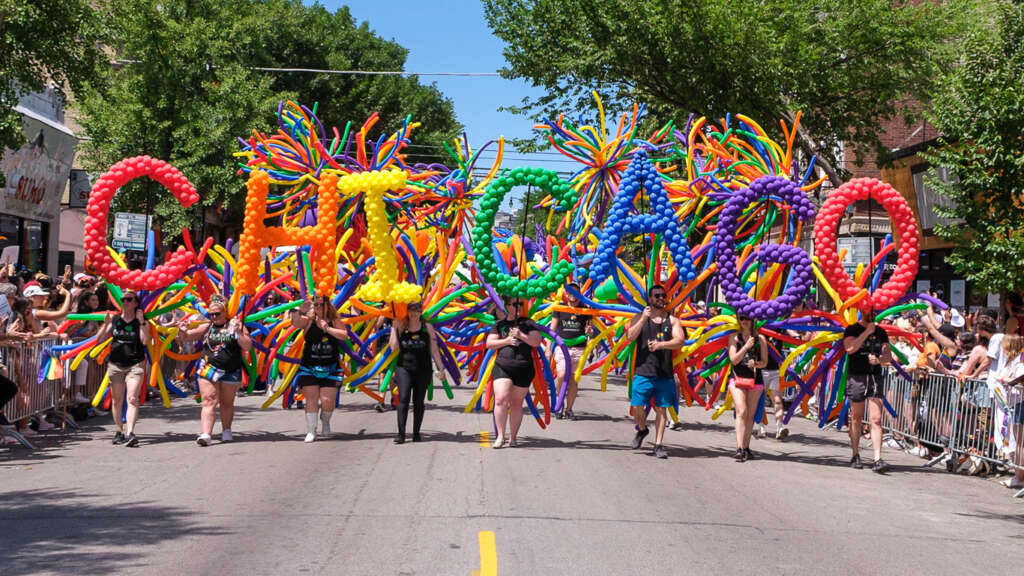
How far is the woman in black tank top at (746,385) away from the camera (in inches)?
483

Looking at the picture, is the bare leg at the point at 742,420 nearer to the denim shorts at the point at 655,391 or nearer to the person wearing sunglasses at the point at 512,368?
the denim shorts at the point at 655,391

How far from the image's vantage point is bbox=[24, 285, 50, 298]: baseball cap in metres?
14.7

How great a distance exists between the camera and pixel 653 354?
12.4m

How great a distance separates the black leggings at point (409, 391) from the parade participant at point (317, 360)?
827mm

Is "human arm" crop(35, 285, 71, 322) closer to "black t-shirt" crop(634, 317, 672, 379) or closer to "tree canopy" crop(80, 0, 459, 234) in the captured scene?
"black t-shirt" crop(634, 317, 672, 379)

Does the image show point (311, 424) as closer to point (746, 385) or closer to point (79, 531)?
point (746, 385)

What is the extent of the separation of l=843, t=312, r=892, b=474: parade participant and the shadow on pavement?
23.4ft

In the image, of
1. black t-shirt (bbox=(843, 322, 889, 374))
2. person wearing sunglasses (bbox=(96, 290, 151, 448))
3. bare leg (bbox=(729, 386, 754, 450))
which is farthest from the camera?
person wearing sunglasses (bbox=(96, 290, 151, 448))

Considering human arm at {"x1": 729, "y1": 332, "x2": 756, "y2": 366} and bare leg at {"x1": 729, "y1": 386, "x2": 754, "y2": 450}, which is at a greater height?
human arm at {"x1": 729, "y1": 332, "x2": 756, "y2": 366}

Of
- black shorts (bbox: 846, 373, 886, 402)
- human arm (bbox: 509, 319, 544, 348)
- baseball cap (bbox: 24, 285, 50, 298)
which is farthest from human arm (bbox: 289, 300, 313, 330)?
black shorts (bbox: 846, 373, 886, 402)

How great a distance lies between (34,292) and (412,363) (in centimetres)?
561

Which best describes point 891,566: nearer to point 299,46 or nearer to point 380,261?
point 380,261

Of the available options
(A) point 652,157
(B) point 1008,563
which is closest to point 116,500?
(B) point 1008,563

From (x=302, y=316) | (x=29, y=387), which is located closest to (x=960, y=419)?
(x=302, y=316)
